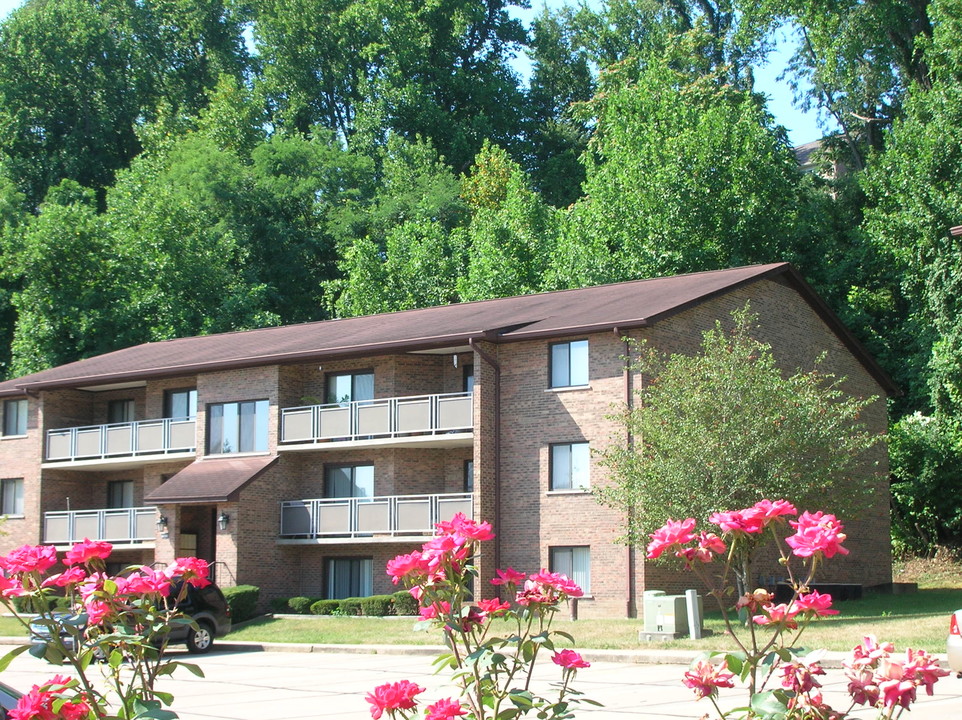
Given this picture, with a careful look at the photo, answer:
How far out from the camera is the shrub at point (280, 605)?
32.3 m

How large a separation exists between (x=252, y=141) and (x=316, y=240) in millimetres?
9278

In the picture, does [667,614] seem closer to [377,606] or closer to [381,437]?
[377,606]

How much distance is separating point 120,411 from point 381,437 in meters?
11.7

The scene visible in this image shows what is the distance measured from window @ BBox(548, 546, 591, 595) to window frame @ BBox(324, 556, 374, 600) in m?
5.64

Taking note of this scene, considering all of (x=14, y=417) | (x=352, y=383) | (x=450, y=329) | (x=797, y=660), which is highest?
(x=450, y=329)

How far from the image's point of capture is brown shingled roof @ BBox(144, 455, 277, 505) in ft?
106

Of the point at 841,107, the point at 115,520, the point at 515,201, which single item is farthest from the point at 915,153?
the point at 115,520

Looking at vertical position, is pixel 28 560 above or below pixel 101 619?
above

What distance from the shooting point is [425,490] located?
33219mm

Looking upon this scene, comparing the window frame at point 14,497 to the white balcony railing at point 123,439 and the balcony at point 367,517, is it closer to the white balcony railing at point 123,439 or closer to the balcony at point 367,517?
the white balcony railing at point 123,439

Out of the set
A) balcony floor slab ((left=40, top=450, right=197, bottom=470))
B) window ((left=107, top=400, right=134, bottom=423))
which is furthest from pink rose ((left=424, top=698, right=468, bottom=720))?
window ((left=107, top=400, right=134, bottom=423))

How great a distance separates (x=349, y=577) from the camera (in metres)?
33.9

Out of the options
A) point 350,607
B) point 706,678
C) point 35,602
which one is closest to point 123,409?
point 350,607

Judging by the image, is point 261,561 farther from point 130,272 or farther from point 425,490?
point 130,272
